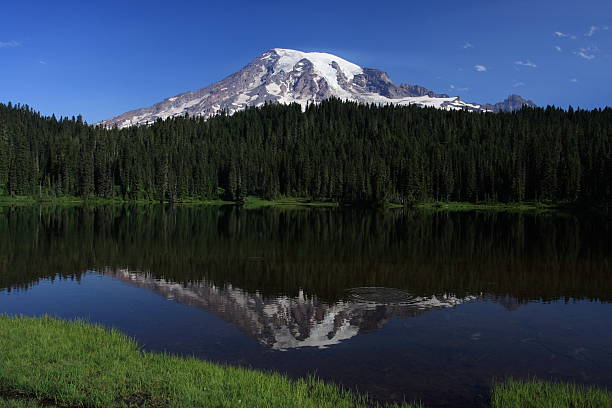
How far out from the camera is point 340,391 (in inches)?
576

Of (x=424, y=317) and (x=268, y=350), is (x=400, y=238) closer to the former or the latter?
(x=424, y=317)

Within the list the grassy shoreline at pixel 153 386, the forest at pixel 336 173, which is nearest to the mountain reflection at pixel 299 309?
the grassy shoreline at pixel 153 386

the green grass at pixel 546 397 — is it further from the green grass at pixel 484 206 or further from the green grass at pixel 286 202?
the green grass at pixel 286 202

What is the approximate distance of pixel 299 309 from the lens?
82.5ft

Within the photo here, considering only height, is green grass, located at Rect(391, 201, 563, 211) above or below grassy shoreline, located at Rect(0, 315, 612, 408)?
above

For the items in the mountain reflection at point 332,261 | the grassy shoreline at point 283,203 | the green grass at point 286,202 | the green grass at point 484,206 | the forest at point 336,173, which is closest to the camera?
the mountain reflection at point 332,261

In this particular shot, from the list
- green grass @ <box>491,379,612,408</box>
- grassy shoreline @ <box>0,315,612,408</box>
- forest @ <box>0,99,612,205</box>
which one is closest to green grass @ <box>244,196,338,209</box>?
forest @ <box>0,99,612,205</box>

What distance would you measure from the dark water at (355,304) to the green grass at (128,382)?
271 centimetres

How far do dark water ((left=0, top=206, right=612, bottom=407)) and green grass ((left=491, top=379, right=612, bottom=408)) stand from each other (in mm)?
971

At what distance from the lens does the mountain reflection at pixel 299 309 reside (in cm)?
2091

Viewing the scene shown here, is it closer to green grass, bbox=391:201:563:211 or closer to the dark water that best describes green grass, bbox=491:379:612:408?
the dark water

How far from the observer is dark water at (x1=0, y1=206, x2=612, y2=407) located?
17.2 meters

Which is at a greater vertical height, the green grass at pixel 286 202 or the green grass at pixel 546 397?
the green grass at pixel 286 202

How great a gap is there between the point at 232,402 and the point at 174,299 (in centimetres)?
1646
